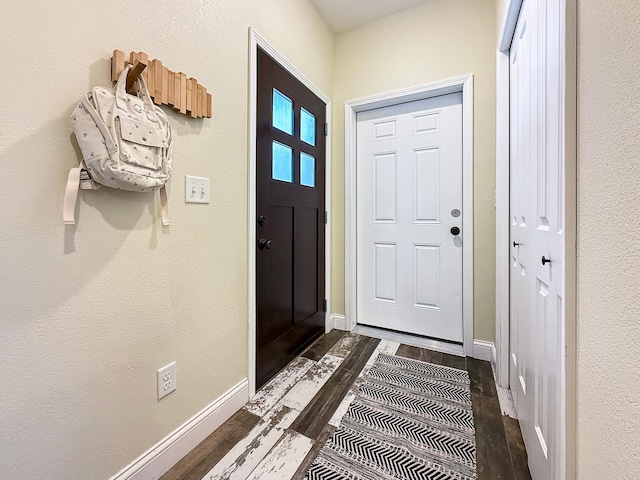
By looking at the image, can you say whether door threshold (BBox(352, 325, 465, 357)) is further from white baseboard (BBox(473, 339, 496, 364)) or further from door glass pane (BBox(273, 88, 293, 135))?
door glass pane (BBox(273, 88, 293, 135))

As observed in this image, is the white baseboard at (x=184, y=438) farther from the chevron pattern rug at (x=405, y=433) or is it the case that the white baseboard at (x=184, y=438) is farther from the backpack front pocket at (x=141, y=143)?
the backpack front pocket at (x=141, y=143)

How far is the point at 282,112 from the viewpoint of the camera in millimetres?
1867

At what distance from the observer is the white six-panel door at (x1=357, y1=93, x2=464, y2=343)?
218 cm

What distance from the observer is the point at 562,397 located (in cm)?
68

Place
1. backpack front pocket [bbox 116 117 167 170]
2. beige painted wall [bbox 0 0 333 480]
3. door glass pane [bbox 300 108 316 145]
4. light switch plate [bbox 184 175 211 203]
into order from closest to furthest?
beige painted wall [bbox 0 0 333 480], backpack front pocket [bbox 116 117 167 170], light switch plate [bbox 184 175 211 203], door glass pane [bbox 300 108 316 145]

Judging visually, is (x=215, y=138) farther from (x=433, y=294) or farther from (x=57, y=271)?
(x=433, y=294)

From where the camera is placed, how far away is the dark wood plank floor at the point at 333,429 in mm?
1127

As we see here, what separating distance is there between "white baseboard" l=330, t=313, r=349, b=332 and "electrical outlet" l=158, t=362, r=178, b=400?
1518 mm

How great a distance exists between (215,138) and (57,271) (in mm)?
822

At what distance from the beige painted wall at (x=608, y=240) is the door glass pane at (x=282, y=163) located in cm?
145

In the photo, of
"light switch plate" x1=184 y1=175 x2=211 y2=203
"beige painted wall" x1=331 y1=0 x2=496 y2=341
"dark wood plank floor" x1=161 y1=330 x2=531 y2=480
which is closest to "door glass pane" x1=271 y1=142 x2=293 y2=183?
"light switch plate" x1=184 y1=175 x2=211 y2=203

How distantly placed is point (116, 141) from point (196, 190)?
1.37ft

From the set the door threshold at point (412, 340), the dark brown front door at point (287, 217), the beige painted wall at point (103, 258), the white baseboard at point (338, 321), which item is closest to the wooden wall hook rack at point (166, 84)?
the beige painted wall at point (103, 258)

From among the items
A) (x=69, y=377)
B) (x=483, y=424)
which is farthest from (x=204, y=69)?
(x=483, y=424)
